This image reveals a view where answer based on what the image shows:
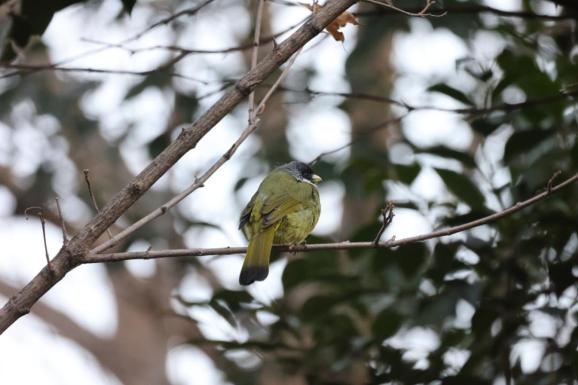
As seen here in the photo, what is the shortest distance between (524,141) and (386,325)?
1096 mm

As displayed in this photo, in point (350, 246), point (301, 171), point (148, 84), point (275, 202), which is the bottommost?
point (350, 246)

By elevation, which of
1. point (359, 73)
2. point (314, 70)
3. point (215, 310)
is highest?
point (314, 70)

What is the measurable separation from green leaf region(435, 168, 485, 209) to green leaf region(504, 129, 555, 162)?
0.23 m

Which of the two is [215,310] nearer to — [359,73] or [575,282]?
[575,282]

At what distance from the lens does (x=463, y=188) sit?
14.0 feet

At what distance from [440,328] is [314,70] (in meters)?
3.88

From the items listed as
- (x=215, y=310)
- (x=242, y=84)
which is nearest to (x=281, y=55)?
(x=242, y=84)

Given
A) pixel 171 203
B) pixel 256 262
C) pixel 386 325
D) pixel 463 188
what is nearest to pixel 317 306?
pixel 386 325

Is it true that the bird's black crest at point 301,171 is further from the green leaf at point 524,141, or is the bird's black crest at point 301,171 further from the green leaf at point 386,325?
the green leaf at point 524,141

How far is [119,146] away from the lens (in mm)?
8258

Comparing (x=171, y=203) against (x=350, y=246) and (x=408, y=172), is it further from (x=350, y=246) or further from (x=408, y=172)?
(x=408, y=172)

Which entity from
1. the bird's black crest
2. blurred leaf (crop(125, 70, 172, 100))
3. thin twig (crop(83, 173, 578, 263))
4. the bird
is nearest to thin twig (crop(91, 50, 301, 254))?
thin twig (crop(83, 173, 578, 263))

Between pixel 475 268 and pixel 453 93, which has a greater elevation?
pixel 453 93

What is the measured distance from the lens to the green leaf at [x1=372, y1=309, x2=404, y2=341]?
421cm
